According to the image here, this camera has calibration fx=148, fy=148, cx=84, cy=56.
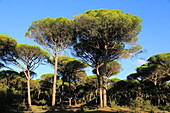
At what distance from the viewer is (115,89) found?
40.4 metres

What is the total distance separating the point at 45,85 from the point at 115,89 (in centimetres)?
1916

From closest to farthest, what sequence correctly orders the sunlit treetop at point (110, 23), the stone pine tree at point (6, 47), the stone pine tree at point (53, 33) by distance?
1. the sunlit treetop at point (110, 23)
2. the stone pine tree at point (53, 33)
3. the stone pine tree at point (6, 47)

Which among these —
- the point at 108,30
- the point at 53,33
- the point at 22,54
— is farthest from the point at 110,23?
the point at 22,54

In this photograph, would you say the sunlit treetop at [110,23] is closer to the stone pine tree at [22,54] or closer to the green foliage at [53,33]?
the green foliage at [53,33]

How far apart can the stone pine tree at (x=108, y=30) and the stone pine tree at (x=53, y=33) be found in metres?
1.38

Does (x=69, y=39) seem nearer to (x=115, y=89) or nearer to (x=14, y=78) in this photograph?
(x=14, y=78)

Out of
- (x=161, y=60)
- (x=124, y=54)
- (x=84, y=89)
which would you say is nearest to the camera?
(x=124, y=54)

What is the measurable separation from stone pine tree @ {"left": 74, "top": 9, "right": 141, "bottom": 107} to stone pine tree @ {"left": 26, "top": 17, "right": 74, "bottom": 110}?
1378mm

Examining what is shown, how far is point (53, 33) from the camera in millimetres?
17641

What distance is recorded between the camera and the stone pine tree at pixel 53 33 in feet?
57.1

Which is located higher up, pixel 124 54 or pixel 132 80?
pixel 124 54

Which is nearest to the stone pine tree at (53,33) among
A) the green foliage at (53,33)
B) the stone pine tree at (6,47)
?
the green foliage at (53,33)

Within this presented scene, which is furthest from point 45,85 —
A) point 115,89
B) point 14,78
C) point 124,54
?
point 124,54

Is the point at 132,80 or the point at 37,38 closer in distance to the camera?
the point at 37,38
